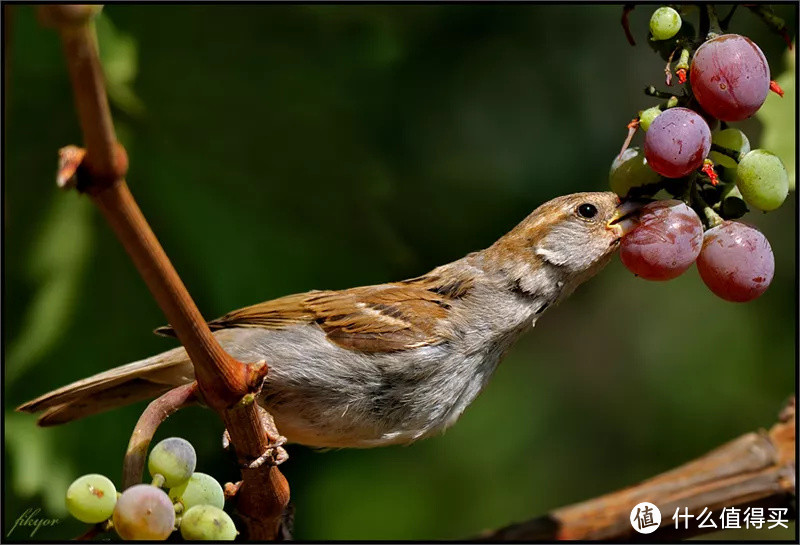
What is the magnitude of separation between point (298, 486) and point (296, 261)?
43.4 inches

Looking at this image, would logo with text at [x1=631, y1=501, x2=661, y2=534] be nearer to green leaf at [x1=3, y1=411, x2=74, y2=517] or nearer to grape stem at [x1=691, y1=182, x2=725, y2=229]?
grape stem at [x1=691, y1=182, x2=725, y2=229]

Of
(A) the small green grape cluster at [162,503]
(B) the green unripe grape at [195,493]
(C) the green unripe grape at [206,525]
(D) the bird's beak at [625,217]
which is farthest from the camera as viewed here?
(D) the bird's beak at [625,217]

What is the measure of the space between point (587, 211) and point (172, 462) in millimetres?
1815

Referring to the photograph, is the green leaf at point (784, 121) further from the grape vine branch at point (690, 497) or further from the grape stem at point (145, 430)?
the grape stem at point (145, 430)

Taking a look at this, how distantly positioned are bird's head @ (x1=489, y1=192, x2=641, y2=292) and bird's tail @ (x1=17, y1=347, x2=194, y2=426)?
4.07ft

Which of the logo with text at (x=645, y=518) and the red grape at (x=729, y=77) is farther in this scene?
the logo with text at (x=645, y=518)

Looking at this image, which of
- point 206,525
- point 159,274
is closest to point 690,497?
point 206,525

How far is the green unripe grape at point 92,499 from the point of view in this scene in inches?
72.1

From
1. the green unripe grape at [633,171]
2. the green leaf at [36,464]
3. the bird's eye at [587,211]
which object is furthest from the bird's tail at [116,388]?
the green unripe grape at [633,171]

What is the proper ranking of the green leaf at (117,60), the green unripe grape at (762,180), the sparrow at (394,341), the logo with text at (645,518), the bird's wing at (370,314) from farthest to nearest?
the logo with text at (645,518) → the bird's wing at (370,314) → the sparrow at (394,341) → the green leaf at (117,60) → the green unripe grape at (762,180)

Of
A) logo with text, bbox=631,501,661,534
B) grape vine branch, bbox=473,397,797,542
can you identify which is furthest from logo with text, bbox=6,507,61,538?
logo with text, bbox=631,501,661,534

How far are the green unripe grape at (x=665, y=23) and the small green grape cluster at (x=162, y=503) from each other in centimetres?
141

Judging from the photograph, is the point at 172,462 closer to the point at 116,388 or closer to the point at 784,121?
the point at 116,388

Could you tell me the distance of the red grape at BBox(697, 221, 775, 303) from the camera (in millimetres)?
2090
